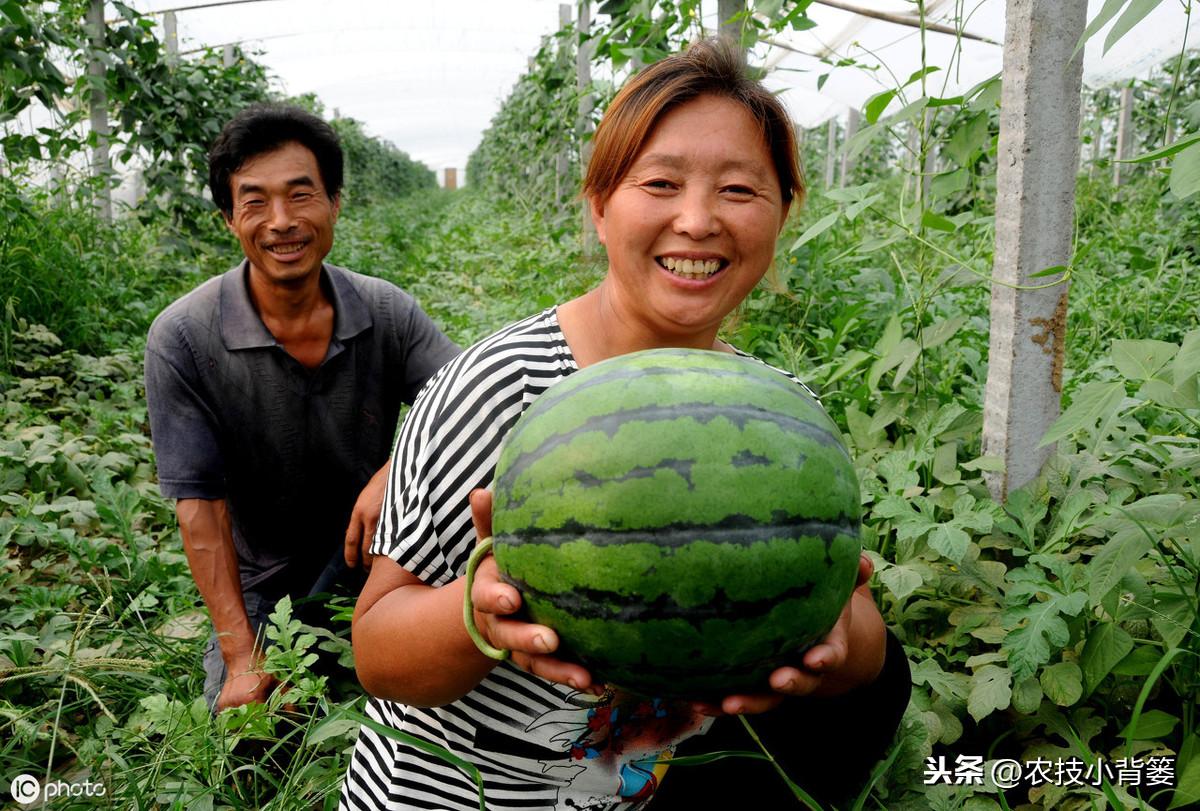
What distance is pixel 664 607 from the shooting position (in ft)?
3.31

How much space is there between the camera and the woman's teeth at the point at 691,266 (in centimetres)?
149

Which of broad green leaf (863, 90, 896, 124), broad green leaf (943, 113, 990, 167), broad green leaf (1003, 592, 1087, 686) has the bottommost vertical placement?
broad green leaf (1003, 592, 1087, 686)

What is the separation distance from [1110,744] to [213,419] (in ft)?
8.28

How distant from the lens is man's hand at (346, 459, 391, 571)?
7.26 ft

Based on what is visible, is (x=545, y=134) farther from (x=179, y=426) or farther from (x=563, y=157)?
(x=179, y=426)

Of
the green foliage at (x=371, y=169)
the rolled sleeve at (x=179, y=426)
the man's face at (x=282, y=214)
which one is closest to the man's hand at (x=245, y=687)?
the rolled sleeve at (x=179, y=426)

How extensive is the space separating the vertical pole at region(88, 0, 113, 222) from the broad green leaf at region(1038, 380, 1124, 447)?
6.92 meters

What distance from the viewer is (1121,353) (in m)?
1.73

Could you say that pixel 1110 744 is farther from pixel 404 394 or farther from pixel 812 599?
pixel 404 394

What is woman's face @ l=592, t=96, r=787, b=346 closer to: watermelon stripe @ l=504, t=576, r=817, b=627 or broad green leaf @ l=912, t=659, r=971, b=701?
watermelon stripe @ l=504, t=576, r=817, b=627

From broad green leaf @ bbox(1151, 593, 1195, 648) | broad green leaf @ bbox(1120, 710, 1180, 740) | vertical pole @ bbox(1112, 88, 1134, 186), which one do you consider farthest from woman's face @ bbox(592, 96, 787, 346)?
vertical pole @ bbox(1112, 88, 1134, 186)

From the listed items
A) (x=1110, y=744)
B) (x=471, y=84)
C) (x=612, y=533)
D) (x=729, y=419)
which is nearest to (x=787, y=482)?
(x=729, y=419)

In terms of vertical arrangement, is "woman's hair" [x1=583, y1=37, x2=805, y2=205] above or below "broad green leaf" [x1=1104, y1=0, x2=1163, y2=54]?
below

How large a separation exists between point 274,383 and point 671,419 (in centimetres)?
204
